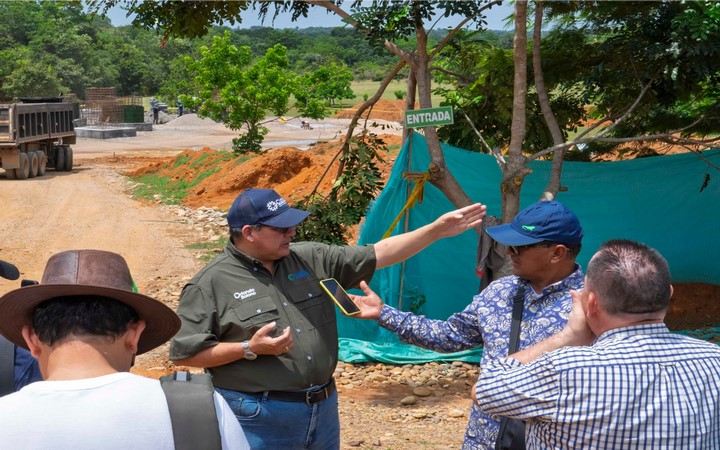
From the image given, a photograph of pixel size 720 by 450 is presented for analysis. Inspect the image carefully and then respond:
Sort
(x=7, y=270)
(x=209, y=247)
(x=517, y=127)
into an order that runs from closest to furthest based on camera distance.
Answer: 1. (x=7, y=270)
2. (x=517, y=127)
3. (x=209, y=247)

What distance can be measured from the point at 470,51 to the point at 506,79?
2.88 ft

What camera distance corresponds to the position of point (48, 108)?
78.1ft

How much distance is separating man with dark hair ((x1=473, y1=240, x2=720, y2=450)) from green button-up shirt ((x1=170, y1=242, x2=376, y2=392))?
4.53ft

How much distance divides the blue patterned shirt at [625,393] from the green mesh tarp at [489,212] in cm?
539

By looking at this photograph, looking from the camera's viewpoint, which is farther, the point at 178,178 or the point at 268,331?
the point at 178,178

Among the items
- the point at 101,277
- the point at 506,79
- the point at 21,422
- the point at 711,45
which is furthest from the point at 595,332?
the point at 506,79

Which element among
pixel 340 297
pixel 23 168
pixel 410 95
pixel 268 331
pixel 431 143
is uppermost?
pixel 410 95

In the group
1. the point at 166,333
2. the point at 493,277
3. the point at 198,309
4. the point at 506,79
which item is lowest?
the point at 493,277

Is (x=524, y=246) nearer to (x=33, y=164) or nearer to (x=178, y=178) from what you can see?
(x=178, y=178)

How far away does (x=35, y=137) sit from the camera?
22.9m

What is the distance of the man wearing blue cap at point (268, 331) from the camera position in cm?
363

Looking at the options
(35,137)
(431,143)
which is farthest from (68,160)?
(431,143)

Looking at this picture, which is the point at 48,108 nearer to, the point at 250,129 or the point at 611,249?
the point at 250,129

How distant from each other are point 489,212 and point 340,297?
184 inches
